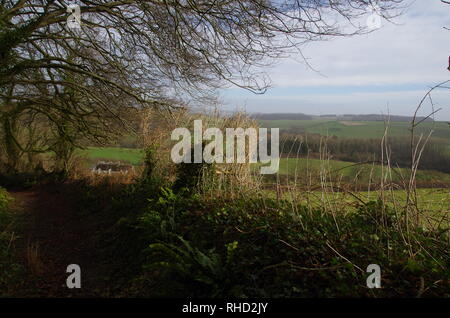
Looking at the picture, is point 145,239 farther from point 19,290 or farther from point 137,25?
point 137,25

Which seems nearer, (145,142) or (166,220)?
(166,220)

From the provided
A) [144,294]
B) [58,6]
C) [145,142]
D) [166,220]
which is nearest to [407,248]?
[144,294]

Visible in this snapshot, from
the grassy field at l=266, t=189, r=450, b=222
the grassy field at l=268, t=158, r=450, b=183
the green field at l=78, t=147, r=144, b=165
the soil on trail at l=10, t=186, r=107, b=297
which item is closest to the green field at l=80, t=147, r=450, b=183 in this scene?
the grassy field at l=268, t=158, r=450, b=183

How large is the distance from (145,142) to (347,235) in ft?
24.8

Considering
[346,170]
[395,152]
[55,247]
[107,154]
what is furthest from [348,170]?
[107,154]

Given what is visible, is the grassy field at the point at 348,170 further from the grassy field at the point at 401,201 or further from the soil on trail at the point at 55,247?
the soil on trail at the point at 55,247

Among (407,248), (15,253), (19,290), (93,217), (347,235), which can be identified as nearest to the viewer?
(407,248)

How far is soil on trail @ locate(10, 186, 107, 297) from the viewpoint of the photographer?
4.99m

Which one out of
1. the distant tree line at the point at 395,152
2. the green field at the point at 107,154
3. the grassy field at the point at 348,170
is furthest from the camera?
the green field at the point at 107,154

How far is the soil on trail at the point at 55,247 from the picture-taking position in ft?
16.4

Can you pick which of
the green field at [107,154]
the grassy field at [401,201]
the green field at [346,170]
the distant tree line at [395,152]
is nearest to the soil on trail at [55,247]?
the green field at [107,154]

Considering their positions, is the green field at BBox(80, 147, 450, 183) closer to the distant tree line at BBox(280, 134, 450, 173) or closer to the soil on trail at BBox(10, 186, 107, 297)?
the distant tree line at BBox(280, 134, 450, 173)

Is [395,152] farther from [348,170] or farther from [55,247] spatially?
[55,247]
